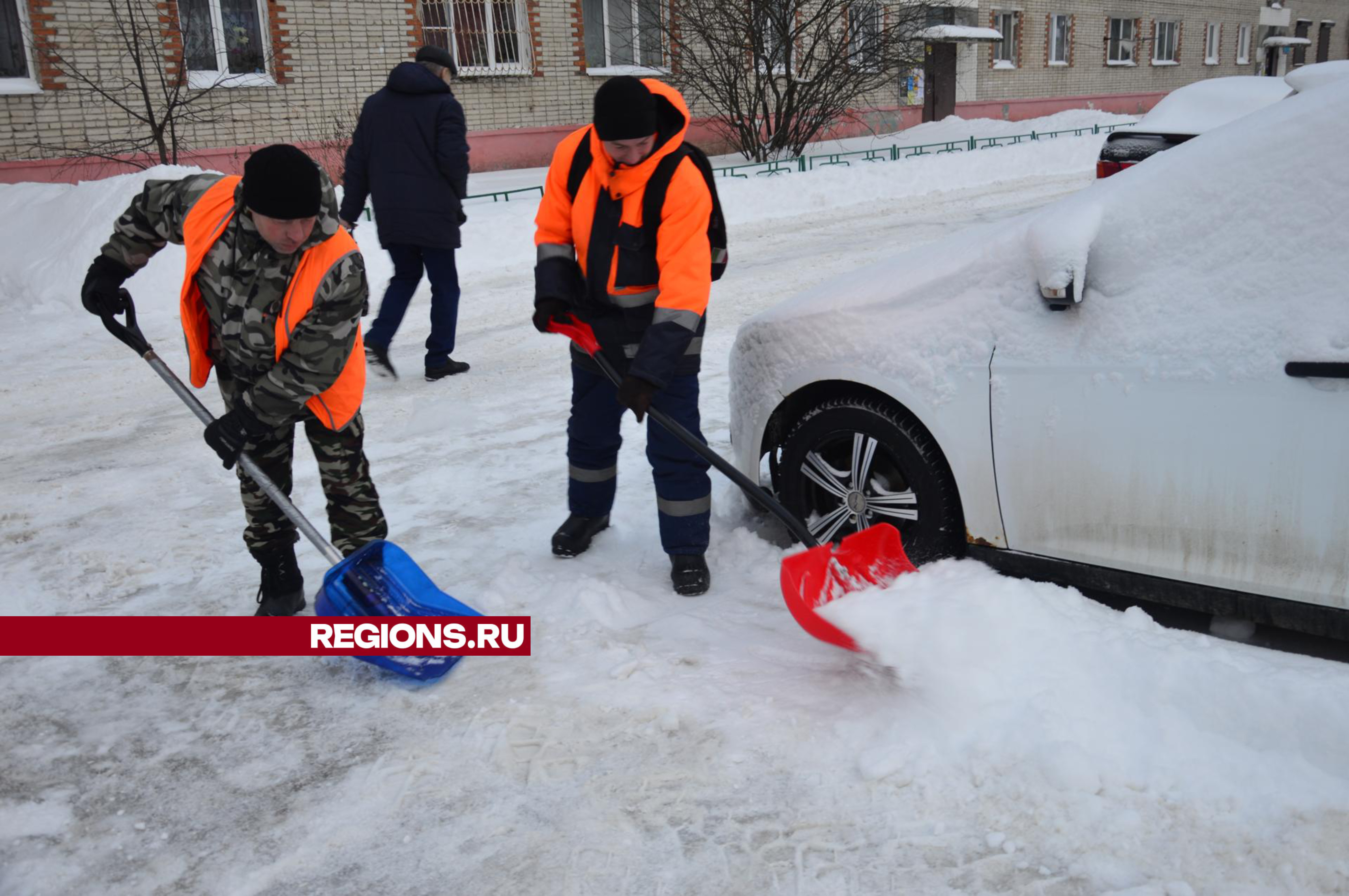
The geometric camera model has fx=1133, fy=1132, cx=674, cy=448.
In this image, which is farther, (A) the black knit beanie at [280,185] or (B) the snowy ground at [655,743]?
(A) the black knit beanie at [280,185]

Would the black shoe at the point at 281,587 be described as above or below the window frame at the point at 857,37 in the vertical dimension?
below

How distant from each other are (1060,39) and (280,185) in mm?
30435

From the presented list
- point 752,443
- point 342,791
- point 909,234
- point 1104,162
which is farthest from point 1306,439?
point 909,234

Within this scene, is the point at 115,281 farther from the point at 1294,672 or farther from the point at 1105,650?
the point at 1294,672

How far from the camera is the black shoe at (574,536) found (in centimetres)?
402

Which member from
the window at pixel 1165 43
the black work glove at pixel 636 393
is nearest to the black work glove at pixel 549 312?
the black work glove at pixel 636 393

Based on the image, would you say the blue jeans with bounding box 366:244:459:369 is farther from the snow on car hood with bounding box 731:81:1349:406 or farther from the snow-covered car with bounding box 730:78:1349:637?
the snow on car hood with bounding box 731:81:1349:406

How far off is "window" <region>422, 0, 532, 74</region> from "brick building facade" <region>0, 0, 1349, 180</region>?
2cm

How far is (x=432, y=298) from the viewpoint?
6523 mm

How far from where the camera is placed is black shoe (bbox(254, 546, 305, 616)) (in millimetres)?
3576

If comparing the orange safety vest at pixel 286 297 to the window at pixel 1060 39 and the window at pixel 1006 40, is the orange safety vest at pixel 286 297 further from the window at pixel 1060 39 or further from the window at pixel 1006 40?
the window at pixel 1060 39

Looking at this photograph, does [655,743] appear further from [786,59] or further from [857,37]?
[857,37]

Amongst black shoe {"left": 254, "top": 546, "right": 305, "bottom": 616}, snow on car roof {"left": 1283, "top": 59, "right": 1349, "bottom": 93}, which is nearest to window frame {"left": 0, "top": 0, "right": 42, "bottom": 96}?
black shoe {"left": 254, "top": 546, "right": 305, "bottom": 616}

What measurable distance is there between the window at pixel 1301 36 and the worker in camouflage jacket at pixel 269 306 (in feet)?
145
